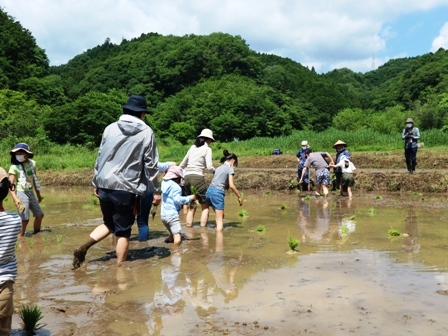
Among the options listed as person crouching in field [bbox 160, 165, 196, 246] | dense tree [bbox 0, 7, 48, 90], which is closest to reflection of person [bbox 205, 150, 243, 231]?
person crouching in field [bbox 160, 165, 196, 246]

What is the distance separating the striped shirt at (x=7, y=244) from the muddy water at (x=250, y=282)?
0.82m

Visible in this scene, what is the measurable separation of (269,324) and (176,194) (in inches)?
164

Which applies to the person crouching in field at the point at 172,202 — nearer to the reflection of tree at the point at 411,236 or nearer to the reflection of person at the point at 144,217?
the reflection of person at the point at 144,217

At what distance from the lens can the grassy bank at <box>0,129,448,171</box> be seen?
27.8 metres

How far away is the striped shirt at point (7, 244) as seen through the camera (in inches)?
154

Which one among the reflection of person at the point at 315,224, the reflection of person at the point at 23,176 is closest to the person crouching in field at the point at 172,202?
the reflection of person at the point at 315,224

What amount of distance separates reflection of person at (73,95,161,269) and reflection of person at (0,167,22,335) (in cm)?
254

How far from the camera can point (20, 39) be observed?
66688 mm

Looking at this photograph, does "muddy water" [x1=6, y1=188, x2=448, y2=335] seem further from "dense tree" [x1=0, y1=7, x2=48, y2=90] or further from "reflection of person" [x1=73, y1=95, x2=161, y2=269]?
"dense tree" [x1=0, y1=7, x2=48, y2=90]

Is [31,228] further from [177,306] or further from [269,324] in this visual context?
[269,324]

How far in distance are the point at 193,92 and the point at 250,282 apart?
3154 inches

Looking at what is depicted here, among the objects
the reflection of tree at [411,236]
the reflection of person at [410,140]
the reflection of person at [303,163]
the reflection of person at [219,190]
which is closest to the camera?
the reflection of tree at [411,236]

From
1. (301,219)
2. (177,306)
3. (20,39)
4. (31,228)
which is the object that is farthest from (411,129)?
(20,39)

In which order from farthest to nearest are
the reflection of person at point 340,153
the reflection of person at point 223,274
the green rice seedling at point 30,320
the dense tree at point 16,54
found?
the dense tree at point 16,54 < the reflection of person at point 340,153 < the reflection of person at point 223,274 < the green rice seedling at point 30,320
